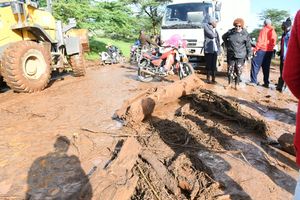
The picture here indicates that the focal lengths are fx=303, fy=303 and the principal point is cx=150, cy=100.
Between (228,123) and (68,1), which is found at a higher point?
(68,1)

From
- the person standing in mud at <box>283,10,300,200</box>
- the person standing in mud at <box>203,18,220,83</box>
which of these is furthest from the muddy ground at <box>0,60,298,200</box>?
the person standing in mud at <box>203,18,220,83</box>

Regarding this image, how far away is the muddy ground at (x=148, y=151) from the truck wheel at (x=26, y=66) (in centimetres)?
52

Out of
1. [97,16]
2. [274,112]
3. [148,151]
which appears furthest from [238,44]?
[97,16]

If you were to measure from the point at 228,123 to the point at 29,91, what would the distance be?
16.0 ft

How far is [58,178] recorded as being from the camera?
10.6 feet

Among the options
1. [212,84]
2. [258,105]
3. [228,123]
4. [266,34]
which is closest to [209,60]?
[212,84]

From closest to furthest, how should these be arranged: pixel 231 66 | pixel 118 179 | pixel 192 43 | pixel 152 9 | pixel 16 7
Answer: pixel 118 179, pixel 16 7, pixel 231 66, pixel 192 43, pixel 152 9

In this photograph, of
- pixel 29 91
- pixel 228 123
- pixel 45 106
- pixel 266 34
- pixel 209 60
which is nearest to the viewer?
pixel 228 123

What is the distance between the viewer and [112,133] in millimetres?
4531

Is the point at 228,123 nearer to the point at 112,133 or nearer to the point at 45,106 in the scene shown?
the point at 112,133

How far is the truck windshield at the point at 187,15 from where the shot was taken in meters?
11.0

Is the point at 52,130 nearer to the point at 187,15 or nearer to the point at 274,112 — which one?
the point at 274,112

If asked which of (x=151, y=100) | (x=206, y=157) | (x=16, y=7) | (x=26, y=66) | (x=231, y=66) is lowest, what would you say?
(x=206, y=157)

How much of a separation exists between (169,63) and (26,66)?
12.3 feet
